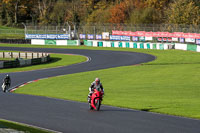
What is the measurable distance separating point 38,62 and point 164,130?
134 ft

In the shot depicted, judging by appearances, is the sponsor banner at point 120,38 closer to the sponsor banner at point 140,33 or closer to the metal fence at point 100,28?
the metal fence at point 100,28

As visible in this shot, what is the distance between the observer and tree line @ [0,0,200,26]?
9138 centimetres

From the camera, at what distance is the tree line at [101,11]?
9138 cm

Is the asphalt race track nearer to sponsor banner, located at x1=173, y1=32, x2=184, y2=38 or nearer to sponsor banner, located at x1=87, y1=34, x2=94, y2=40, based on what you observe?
sponsor banner, located at x1=173, y1=32, x2=184, y2=38

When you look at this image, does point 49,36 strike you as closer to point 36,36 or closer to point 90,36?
point 36,36

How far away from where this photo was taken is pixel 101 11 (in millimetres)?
114875

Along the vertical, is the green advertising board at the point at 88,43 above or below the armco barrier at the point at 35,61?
above

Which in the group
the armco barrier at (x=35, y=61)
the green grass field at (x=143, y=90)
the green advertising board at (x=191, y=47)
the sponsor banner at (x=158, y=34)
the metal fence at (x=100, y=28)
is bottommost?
the armco barrier at (x=35, y=61)

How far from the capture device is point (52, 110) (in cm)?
1805

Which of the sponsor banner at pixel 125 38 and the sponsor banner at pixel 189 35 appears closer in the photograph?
the sponsor banner at pixel 189 35

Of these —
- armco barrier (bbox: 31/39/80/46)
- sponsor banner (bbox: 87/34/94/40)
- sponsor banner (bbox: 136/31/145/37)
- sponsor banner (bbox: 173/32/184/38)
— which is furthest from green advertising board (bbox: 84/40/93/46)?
sponsor banner (bbox: 173/32/184/38)

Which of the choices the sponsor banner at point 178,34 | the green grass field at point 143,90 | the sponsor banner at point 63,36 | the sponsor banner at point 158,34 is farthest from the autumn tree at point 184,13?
the green grass field at point 143,90

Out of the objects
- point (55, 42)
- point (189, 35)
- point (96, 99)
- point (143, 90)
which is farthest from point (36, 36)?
point (96, 99)

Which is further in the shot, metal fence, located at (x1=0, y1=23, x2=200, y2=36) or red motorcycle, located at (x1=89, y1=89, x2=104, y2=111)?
metal fence, located at (x1=0, y1=23, x2=200, y2=36)
